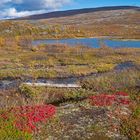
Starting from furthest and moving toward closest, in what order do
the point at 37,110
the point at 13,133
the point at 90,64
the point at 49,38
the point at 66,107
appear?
1. the point at 49,38
2. the point at 90,64
3. the point at 66,107
4. the point at 37,110
5. the point at 13,133

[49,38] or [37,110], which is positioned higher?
[37,110]

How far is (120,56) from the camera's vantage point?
2522 inches

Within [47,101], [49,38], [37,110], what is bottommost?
[49,38]

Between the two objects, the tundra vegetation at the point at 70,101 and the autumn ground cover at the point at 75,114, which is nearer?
the autumn ground cover at the point at 75,114

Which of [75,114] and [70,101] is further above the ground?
[75,114]

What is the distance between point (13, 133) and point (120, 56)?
160ft

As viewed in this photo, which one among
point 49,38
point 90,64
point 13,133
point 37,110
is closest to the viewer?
point 13,133

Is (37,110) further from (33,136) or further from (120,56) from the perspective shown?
(120,56)

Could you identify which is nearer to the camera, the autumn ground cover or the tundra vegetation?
the autumn ground cover

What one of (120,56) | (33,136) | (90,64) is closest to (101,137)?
(33,136)

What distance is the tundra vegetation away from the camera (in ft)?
59.7

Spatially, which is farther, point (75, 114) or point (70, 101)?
point (70, 101)

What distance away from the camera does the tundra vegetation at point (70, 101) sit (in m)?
18.2

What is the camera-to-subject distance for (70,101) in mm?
25906
